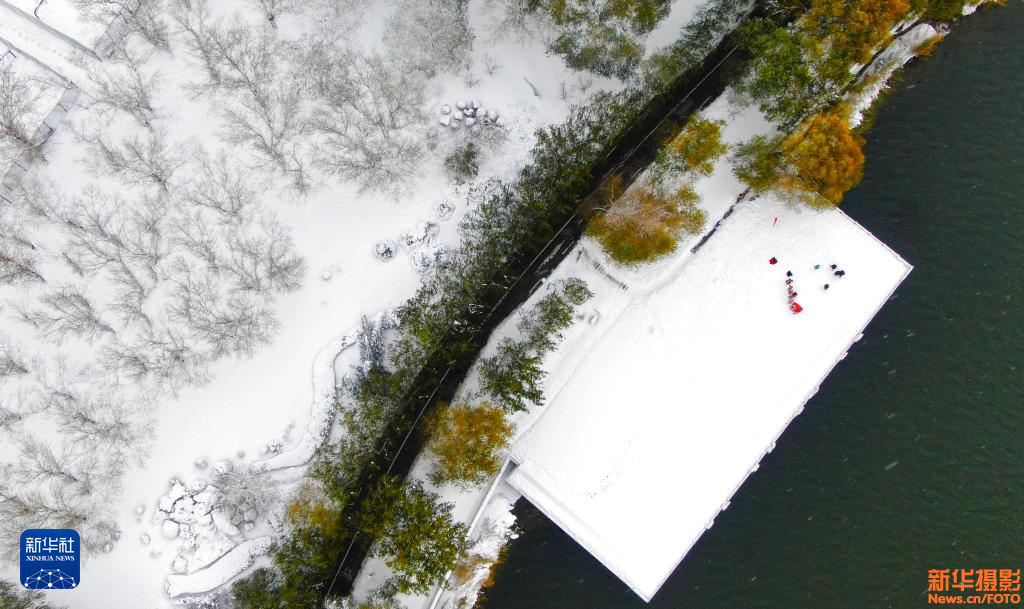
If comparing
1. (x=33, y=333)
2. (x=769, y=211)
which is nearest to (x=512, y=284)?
(x=769, y=211)

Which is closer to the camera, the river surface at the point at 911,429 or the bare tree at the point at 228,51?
the bare tree at the point at 228,51

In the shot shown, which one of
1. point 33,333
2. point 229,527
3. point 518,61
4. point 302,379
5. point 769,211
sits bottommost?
point 229,527

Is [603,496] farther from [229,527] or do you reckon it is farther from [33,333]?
[33,333]

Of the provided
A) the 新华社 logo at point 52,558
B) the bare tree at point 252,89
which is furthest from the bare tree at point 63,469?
the bare tree at point 252,89

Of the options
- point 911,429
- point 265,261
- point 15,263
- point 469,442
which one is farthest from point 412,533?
point 911,429

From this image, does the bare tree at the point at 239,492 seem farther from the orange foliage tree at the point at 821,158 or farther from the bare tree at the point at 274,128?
the orange foliage tree at the point at 821,158

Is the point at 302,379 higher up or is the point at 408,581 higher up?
the point at 302,379

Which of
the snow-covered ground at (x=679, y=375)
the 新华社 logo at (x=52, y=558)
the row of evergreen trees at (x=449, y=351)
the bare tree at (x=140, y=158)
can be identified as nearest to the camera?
the 新华社 logo at (x=52, y=558)
